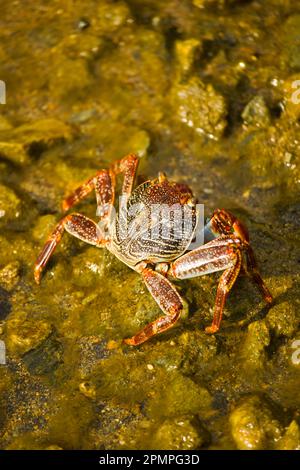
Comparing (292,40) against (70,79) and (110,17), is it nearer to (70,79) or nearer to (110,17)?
(110,17)

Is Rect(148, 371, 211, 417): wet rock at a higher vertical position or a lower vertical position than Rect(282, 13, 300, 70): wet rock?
lower

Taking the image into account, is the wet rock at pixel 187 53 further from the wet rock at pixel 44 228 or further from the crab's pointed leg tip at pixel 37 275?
the crab's pointed leg tip at pixel 37 275

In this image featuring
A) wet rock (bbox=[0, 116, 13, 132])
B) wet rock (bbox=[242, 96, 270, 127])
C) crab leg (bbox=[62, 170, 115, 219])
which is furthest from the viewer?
wet rock (bbox=[0, 116, 13, 132])

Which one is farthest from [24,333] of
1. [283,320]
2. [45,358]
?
[283,320]

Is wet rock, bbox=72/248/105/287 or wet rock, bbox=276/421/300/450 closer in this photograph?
wet rock, bbox=276/421/300/450

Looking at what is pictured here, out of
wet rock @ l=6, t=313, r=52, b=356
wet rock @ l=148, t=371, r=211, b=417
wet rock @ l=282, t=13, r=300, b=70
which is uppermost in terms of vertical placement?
wet rock @ l=282, t=13, r=300, b=70

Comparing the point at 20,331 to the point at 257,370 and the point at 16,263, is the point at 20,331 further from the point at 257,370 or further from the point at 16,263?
the point at 257,370

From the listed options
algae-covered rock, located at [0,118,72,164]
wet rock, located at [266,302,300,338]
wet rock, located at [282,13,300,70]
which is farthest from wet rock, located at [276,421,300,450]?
wet rock, located at [282,13,300,70]

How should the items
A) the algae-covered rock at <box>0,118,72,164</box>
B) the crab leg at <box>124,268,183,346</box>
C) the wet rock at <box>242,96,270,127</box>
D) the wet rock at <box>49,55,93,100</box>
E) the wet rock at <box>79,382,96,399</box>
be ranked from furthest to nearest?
the wet rock at <box>49,55,93,100</box> < the wet rock at <box>242,96,270,127</box> < the algae-covered rock at <box>0,118,72,164</box> < the crab leg at <box>124,268,183,346</box> < the wet rock at <box>79,382,96,399</box>

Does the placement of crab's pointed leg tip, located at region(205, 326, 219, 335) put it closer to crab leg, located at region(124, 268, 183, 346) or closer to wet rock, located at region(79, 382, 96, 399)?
crab leg, located at region(124, 268, 183, 346)
